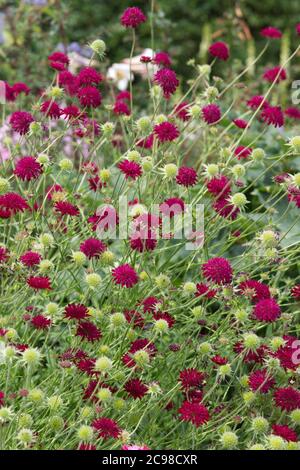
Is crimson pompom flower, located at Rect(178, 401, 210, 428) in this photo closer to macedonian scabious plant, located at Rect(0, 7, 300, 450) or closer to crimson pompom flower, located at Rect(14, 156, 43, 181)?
macedonian scabious plant, located at Rect(0, 7, 300, 450)

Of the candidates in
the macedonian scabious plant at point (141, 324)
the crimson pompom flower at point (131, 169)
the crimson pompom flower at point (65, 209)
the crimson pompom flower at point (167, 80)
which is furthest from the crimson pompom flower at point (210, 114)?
the crimson pompom flower at point (65, 209)

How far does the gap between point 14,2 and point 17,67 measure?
45 cm

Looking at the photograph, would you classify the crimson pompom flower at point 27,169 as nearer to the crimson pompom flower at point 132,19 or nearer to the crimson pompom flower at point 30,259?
the crimson pompom flower at point 30,259

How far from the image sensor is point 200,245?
2.16 meters

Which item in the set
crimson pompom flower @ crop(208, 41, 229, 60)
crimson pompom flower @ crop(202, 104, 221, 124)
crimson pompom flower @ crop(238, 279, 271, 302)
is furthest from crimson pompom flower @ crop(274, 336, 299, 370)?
crimson pompom flower @ crop(208, 41, 229, 60)

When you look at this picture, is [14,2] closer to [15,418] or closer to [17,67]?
[17,67]

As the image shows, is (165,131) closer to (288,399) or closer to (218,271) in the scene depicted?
(218,271)

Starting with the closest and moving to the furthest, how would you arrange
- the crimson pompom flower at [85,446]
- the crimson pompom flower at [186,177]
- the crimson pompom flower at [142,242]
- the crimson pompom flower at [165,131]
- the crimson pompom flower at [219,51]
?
the crimson pompom flower at [85,446] < the crimson pompom flower at [142,242] < the crimson pompom flower at [186,177] < the crimson pompom flower at [165,131] < the crimson pompom flower at [219,51]

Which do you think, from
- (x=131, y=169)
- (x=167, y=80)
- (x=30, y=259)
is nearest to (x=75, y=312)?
(x=30, y=259)

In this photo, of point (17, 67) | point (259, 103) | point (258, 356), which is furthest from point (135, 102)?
point (258, 356)

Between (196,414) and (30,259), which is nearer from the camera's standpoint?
(196,414)

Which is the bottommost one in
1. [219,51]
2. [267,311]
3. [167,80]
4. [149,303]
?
[149,303]

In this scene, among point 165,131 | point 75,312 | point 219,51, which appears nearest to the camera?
point 75,312
